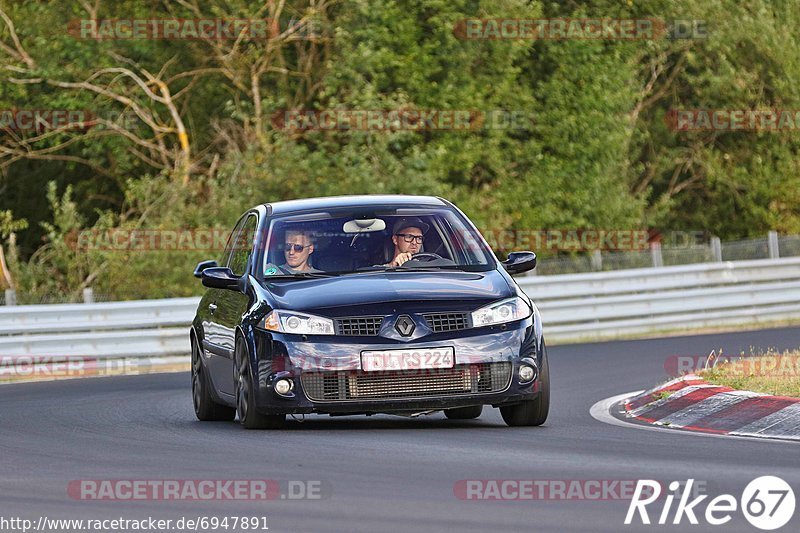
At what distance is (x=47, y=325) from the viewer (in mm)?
22234

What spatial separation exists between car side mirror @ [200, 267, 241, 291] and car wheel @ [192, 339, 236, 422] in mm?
1011

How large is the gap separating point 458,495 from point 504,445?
227cm

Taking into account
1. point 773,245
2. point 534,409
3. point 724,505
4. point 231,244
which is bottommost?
point 773,245

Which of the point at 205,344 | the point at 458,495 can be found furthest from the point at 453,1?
the point at 458,495

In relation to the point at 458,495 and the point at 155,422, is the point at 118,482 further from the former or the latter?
the point at 155,422

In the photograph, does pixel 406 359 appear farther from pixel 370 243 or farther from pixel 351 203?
pixel 351 203

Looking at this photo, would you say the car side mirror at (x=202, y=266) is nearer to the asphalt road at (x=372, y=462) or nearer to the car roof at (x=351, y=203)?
the car roof at (x=351, y=203)

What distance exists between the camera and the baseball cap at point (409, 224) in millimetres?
12344

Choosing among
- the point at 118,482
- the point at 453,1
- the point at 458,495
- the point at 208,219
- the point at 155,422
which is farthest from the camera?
the point at 453,1

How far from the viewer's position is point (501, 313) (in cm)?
1124

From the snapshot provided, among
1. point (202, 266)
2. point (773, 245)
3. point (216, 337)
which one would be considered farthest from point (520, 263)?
point (773, 245)

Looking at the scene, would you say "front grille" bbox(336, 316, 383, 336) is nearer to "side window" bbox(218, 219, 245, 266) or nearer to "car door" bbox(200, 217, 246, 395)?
"car door" bbox(200, 217, 246, 395)

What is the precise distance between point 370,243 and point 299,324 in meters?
1.30

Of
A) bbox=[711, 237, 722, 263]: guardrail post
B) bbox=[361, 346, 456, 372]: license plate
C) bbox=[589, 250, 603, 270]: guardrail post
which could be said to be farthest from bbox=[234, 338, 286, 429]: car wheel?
bbox=[711, 237, 722, 263]: guardrail post
